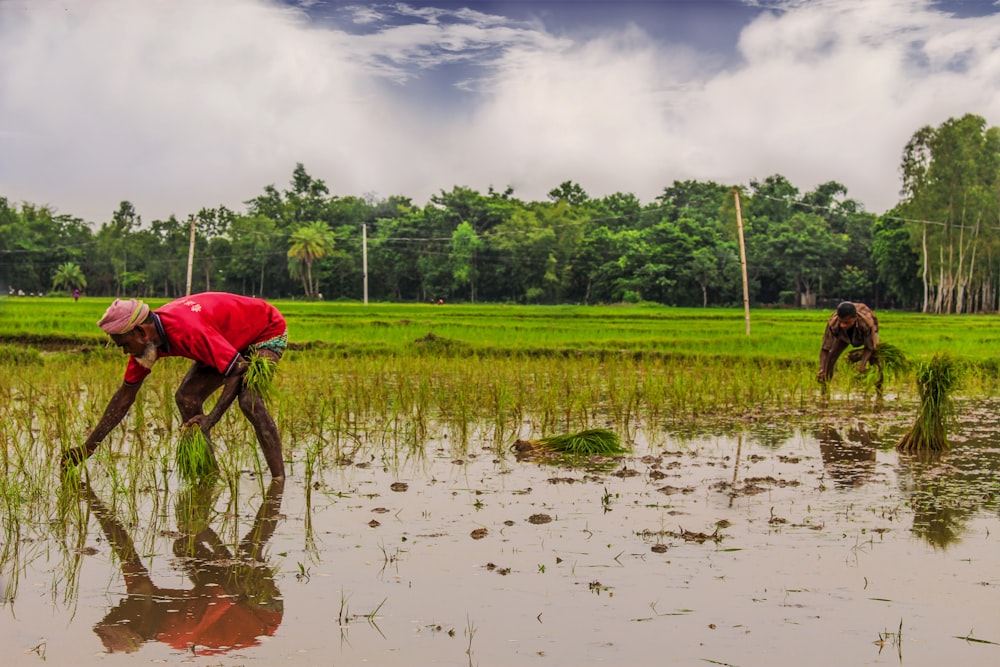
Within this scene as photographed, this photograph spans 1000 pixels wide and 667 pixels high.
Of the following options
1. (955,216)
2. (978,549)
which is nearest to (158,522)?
(978,549)

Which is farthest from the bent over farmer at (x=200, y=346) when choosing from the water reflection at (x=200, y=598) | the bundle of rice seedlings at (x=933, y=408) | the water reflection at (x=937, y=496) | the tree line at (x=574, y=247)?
the tree line at (x=574, y=247)

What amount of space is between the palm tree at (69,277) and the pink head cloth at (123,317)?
63.2 meters

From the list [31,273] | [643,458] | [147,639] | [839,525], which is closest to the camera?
[147,639]

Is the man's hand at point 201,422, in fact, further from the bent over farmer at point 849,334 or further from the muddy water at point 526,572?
the bent over farmer at point 849,334

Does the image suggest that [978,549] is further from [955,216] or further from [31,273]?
[31,273]

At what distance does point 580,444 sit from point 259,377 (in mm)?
2170

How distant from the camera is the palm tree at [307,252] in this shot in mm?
62812

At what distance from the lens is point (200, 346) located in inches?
202

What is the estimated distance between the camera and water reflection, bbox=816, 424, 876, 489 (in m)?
5.78

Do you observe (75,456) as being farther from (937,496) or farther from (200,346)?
(937,496)

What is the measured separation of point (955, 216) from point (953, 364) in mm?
41326

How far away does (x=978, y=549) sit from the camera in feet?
13.8

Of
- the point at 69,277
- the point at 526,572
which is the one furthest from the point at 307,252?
the point at 526,572

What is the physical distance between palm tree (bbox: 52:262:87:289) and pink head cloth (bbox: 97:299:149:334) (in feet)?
207
